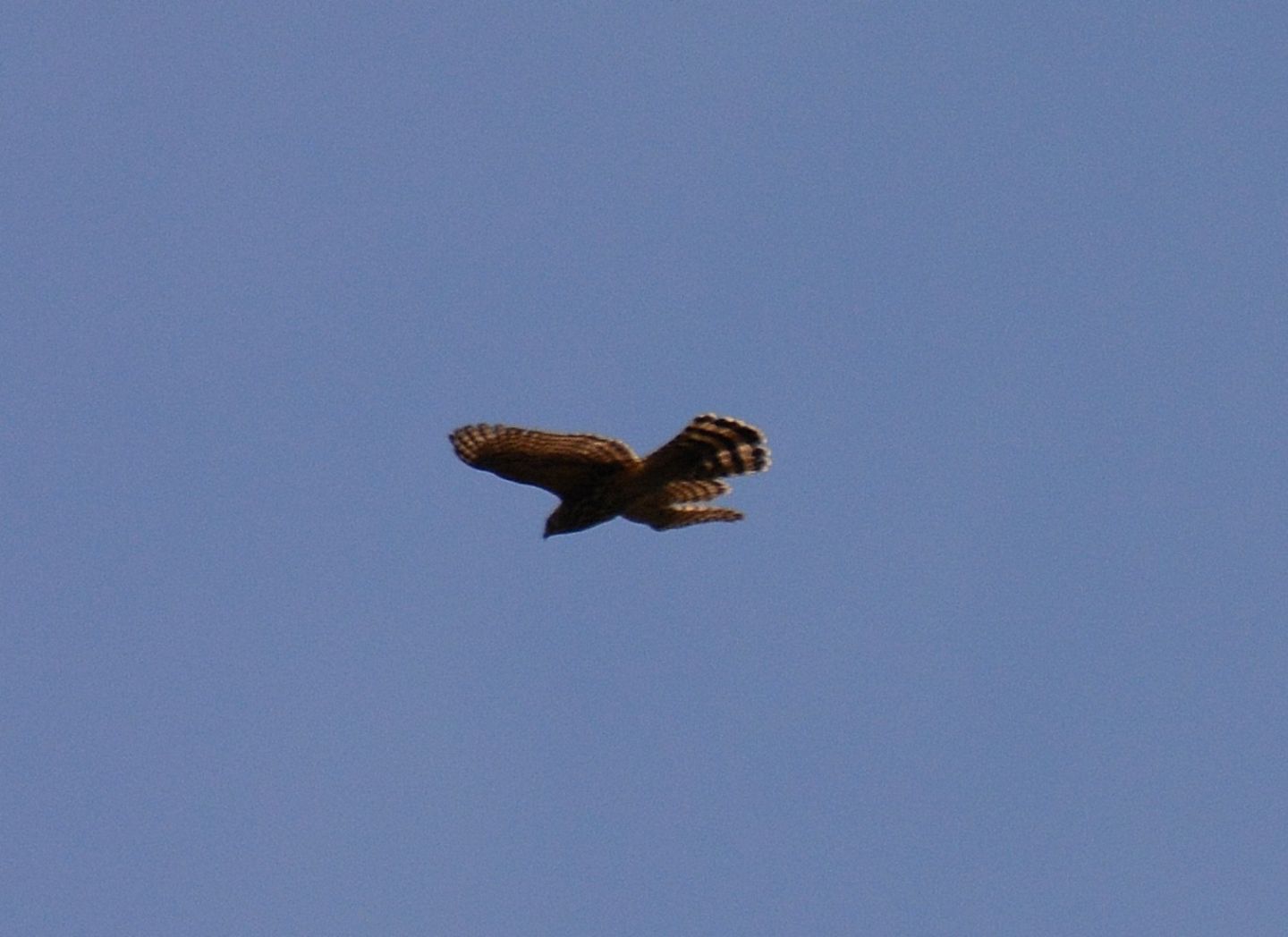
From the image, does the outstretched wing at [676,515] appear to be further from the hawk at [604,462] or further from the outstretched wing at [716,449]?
the outstretched wing at [716,449]

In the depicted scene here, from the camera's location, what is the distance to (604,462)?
72.3 feet

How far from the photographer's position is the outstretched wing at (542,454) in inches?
860

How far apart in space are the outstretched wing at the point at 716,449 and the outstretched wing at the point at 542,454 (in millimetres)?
523

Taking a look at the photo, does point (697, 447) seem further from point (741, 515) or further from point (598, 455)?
point (741, 515)

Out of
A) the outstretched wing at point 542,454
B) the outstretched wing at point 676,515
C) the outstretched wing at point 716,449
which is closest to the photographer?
the outstretched wing at point 716,449

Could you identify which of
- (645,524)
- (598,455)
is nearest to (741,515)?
(645,524)

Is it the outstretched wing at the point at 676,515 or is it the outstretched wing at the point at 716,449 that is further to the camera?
the outstretched wing at the point at 676,515

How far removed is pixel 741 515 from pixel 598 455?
111 inches

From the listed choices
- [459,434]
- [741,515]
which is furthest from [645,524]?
[459,434]

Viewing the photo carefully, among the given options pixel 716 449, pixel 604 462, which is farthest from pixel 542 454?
pixel 716 449

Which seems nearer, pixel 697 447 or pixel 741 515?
pixel 697 447

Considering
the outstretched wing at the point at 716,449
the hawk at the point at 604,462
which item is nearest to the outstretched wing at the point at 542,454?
the hawk at the point at 604,462

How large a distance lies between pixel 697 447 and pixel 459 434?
263cm

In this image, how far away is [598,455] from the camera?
72.0ft
